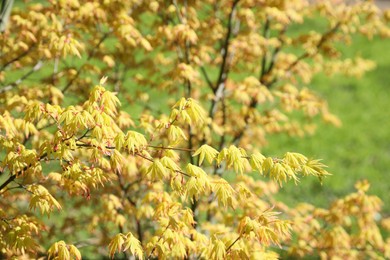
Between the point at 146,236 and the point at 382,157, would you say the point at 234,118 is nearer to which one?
the point at 146,236

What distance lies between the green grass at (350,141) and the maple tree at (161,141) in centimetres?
197

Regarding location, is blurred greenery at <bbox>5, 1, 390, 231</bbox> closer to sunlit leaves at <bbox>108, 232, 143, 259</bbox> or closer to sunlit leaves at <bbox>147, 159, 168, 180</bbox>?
sunlit leaves at <bbox>108, 232, 143, 259</bbox>

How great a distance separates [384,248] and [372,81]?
7667mm

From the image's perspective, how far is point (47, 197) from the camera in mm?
2830

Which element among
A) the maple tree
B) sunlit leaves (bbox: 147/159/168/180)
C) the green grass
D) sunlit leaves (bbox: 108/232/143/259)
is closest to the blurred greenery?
the green grass

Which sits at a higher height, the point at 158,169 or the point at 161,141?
the point at 158,169

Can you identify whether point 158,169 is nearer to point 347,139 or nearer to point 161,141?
point 161,141

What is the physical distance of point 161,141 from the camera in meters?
4.64

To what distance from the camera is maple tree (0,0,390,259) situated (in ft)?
8.59

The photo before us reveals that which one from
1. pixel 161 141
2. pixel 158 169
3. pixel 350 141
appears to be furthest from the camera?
pixel 350 141

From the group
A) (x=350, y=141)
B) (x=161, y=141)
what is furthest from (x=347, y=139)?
(x=161, y=141)

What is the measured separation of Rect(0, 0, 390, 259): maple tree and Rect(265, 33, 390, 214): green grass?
197cm

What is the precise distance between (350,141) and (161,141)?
538 centimetres

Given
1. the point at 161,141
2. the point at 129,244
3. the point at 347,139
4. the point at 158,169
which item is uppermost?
the point at 158,169
